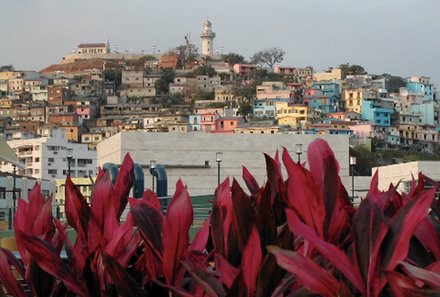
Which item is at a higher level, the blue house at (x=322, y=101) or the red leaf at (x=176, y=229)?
the red leaf at (x=176, y=229)

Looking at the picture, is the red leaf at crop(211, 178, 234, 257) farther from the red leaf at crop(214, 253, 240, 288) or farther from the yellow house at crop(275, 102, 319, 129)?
the yellow house at crop(275, 102, 319, 129)

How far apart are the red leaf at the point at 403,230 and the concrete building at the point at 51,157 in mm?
72767

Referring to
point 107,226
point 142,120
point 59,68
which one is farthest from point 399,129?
point 107,226

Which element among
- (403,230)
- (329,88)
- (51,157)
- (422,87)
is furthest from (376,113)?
(403,230)

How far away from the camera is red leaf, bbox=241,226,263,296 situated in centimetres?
190

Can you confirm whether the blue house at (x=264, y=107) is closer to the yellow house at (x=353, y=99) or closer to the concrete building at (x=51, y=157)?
the yellow house at (x=353, y=99)

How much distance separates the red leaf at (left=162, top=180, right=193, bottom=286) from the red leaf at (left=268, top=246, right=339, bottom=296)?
32cm

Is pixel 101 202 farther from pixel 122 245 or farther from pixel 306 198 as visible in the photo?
pixel 306 198

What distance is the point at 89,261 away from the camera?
2223mm

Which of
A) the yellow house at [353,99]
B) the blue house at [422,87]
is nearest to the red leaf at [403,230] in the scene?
the yellow house at [353,99]

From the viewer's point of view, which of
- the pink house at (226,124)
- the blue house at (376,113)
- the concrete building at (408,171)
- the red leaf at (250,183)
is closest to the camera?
the red leaf at (250,183)

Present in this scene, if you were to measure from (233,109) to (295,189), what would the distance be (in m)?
112

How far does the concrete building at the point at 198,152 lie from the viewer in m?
29.4

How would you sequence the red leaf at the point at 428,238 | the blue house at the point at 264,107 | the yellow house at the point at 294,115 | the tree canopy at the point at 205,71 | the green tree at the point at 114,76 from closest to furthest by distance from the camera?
the red leaf at the point at 428,238 < the yellow house at the point at 294,115 < the blue house at the point at 264,107 < the tree canopy at the point at 205,71 < the green tree at the point at 114,76
